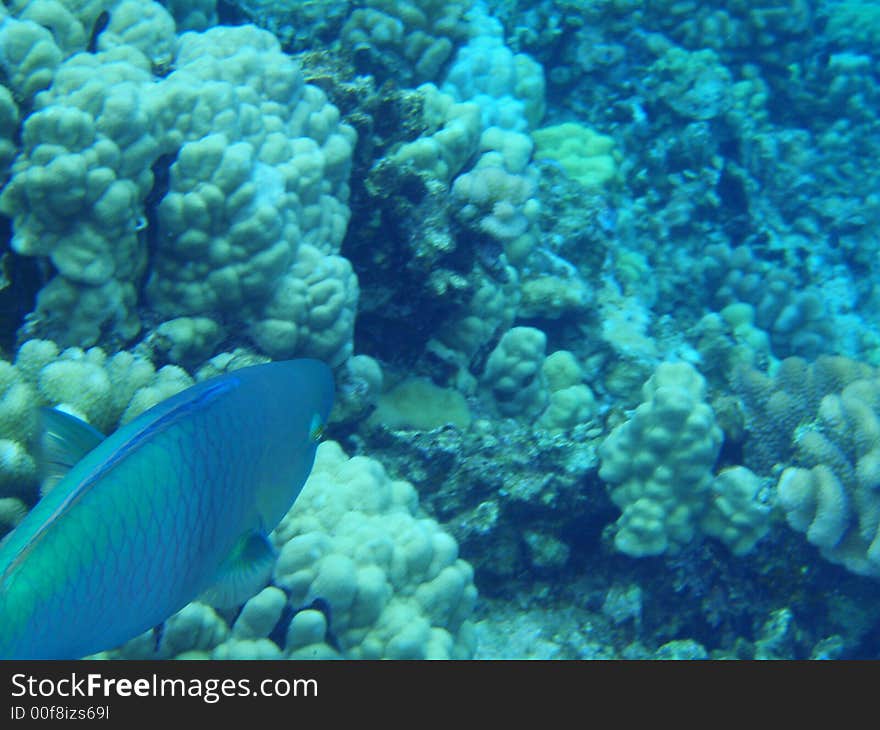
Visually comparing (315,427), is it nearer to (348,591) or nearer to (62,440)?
(62,440)

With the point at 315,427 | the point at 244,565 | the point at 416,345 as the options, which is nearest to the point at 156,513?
the point at 244,565

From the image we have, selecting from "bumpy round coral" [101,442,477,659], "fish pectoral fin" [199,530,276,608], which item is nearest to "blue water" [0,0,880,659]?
"bumpy round coral" [101,442,477,659]

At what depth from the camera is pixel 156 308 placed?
296 centimetres

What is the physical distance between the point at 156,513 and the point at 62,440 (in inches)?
10.1

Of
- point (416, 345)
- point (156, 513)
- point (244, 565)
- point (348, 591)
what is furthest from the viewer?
point (416, 345)

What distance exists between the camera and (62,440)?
125 centimetres

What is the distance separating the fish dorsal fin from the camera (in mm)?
1230

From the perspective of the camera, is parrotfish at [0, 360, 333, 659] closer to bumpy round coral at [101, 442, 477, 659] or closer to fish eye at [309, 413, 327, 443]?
fish eye at [309, 413, 327, 443]

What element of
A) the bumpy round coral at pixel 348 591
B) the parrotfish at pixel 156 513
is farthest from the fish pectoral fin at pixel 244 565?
the bumpy round coral at pixel 348 591

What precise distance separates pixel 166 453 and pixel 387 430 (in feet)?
8.55

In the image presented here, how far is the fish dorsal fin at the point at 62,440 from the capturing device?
1.23m

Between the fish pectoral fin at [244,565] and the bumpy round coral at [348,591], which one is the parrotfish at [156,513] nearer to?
the fish pectoral fin at [244,565]
